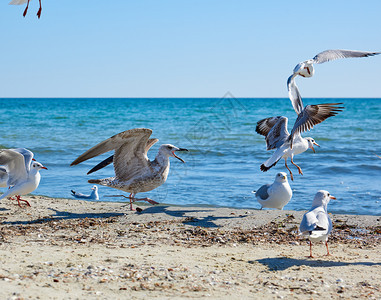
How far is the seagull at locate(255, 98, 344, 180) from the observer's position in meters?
7.33

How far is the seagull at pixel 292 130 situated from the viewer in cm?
733

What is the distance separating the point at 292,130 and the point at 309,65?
1050 mm

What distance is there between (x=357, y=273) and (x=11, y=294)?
286 cm

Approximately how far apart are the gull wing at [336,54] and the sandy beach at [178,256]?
90.5 inches

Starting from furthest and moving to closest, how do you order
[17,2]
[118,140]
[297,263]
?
1. [118,140]
2. [17,2]
3. [297,263]

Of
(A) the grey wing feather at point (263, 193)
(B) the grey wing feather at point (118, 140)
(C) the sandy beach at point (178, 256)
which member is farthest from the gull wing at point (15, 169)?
(A) the grey wing feather at point (263, 193)

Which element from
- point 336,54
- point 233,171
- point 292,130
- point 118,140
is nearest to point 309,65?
point 336,54

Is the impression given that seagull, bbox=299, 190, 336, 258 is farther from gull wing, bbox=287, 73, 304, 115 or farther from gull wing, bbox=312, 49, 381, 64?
gull wing, bbox=312, 49, 381, 64

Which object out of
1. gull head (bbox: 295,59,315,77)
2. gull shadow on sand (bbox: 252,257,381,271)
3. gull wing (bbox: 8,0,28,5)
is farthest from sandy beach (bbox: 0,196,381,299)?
gull wing (bbox: 8,0,28,5)

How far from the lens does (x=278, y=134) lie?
8.29m

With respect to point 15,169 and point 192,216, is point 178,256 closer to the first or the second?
point 192,216

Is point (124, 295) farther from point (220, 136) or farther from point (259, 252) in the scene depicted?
point (220, 136)

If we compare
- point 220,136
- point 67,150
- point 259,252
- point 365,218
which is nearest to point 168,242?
point 259,252

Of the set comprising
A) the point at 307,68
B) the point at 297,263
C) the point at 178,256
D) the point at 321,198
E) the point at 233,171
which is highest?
the point at 307,68
